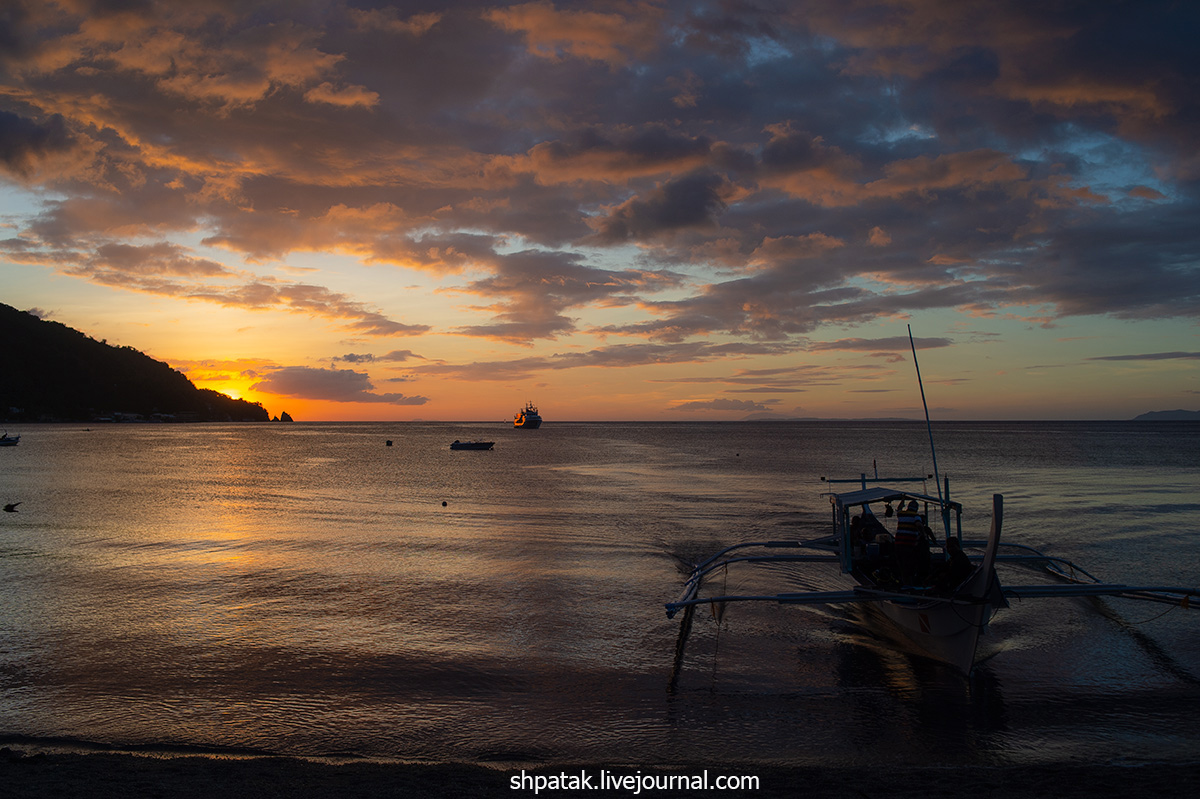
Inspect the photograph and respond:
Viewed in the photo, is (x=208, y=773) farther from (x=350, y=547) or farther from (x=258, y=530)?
(x=258, y=530)

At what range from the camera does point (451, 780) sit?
24.6 feet

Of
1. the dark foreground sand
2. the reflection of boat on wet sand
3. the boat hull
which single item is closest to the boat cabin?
the boat hull

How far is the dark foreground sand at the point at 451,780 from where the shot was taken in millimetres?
7137

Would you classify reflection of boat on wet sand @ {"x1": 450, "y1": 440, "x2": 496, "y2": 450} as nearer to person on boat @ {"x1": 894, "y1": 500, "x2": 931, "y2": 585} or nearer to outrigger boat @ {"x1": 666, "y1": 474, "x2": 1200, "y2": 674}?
outrigger boat @ {"x1": 666, "y1": 474, "x2": 1200, "y2": 674}

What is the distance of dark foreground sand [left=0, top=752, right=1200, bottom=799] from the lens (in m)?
7.14

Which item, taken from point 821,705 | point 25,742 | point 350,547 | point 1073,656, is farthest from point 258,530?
point 1073,656

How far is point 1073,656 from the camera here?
11789 millimetres

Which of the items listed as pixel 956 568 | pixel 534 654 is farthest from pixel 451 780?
pixel 956 568

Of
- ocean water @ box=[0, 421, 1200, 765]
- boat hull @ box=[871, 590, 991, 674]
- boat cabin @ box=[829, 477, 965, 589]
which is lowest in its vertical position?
ocean water @ box=[0, 421, 1200, 765]

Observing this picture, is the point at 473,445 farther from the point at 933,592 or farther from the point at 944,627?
the point at 944,627

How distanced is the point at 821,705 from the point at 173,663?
35.9ft

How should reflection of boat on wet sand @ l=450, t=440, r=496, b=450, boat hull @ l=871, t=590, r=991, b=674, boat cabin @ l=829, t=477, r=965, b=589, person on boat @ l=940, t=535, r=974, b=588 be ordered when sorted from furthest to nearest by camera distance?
reflection of boat on wet sand @ l=450, t=440, r=496, b=450 → boat cabin @ l=829, t=477, r=965, b=589 → person on boat @ l=940, t=535, r=974, b=588 → boat hull @ l=871, t=590, r=991, b=674

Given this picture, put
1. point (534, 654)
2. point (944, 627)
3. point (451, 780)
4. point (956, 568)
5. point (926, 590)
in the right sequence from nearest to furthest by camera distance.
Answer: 1. point (451, 780)
2. point (944, 627)
3. point (956, 568)
4. point (926, 590)
5. point (534, 654)

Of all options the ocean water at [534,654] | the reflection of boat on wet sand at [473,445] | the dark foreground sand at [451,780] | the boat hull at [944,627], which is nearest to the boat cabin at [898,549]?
the boat hull at [944,627]
